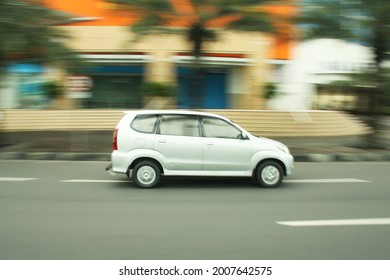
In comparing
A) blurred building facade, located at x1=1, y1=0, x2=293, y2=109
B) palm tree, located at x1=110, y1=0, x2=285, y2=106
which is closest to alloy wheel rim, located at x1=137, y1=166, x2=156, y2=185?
palm tree, located at x1=110, y1=0, x2=285, y2=106

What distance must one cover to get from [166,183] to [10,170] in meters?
4.21

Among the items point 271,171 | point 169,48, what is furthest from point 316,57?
point 271,171

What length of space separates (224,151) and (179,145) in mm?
846

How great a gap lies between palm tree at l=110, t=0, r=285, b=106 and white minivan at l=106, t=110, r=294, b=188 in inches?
187

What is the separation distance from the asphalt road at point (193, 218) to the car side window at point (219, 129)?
3.27 ft

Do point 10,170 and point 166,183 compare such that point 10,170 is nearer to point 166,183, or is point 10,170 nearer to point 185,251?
point 166,183

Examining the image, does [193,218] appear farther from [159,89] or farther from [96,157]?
[159,89]

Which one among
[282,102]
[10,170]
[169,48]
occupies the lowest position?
[10,170]

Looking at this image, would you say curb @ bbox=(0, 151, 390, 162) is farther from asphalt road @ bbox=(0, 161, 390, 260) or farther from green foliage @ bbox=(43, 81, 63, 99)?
green foliage @ bbox=(43, 81, 63, 99)

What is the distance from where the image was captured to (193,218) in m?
6.30

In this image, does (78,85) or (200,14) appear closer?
(200,14)

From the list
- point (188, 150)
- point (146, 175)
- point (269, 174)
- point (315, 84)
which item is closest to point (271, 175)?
point (269, 174)

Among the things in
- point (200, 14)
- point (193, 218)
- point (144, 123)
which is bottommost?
point (193, 218)

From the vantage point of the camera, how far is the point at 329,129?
1888 centimetres
